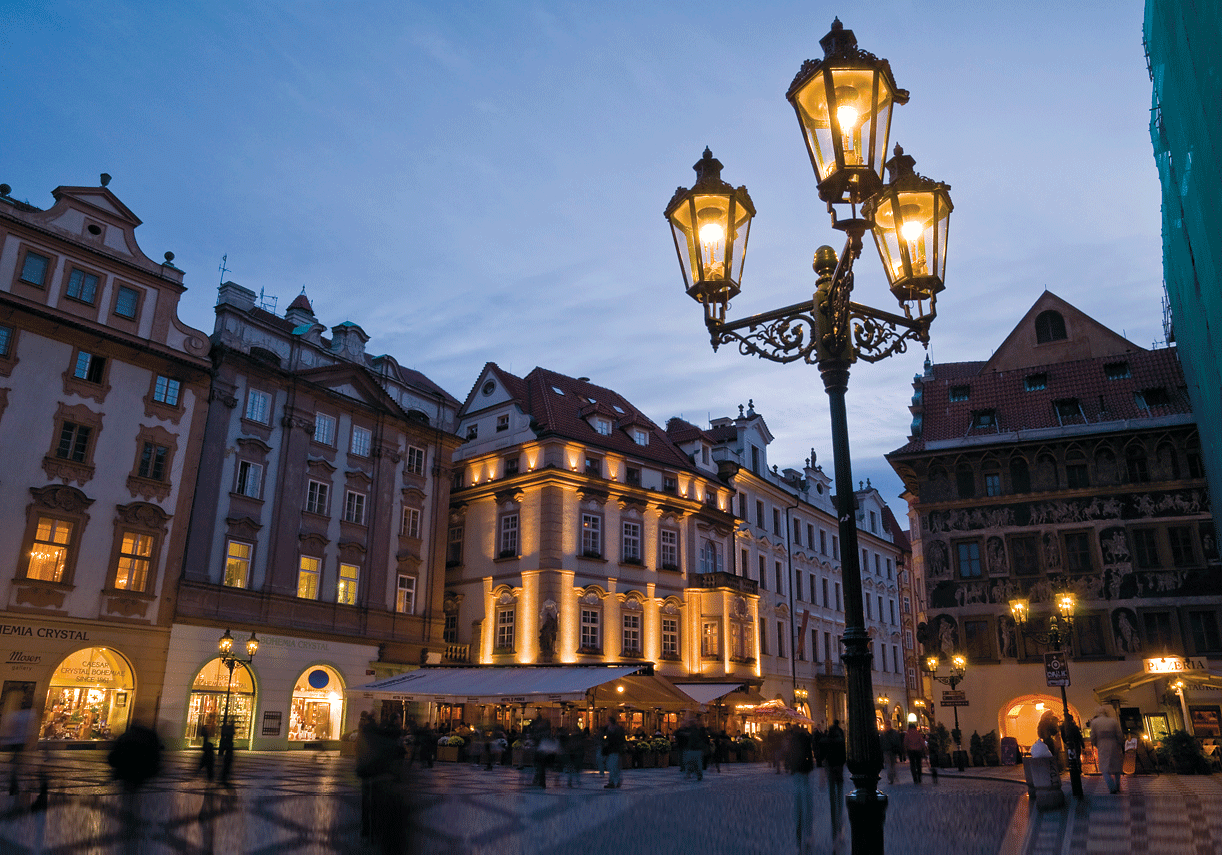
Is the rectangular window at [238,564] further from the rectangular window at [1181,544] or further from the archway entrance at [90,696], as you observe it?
the rectangular window at [1181,544]

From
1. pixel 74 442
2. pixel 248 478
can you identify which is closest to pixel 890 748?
pixel 248 478

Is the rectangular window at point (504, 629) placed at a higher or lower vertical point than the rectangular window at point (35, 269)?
lower

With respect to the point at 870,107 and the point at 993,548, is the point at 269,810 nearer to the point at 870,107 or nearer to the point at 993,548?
the point at 870,107

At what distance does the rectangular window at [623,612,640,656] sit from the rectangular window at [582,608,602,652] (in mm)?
1532

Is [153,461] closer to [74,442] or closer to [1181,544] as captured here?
[74,442]

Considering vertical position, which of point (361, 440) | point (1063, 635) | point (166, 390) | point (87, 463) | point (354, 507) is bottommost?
point (1063, 635)

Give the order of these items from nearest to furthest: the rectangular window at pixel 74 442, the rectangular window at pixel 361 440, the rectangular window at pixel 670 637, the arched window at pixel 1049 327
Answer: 1. the rectangular window at pixel 74 442
2. the rectangular window at pixel 361 440
3. the rectangular window at pixel 670 637
4. the arched window at pixel 1049 327

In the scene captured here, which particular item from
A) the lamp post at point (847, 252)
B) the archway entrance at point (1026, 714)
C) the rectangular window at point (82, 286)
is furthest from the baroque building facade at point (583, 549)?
the lamp post at point (847, 252)

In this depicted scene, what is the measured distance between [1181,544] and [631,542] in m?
22.3

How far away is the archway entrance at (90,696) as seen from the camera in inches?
1075

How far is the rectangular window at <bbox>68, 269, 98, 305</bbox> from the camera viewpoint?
2889 cm

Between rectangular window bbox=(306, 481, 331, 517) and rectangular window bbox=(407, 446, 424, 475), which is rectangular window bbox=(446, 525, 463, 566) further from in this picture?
rectangular window bbox=(306, 481, 331, 517)

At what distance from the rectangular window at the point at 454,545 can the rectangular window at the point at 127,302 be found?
17.7 metres

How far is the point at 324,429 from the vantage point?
36031 mm
